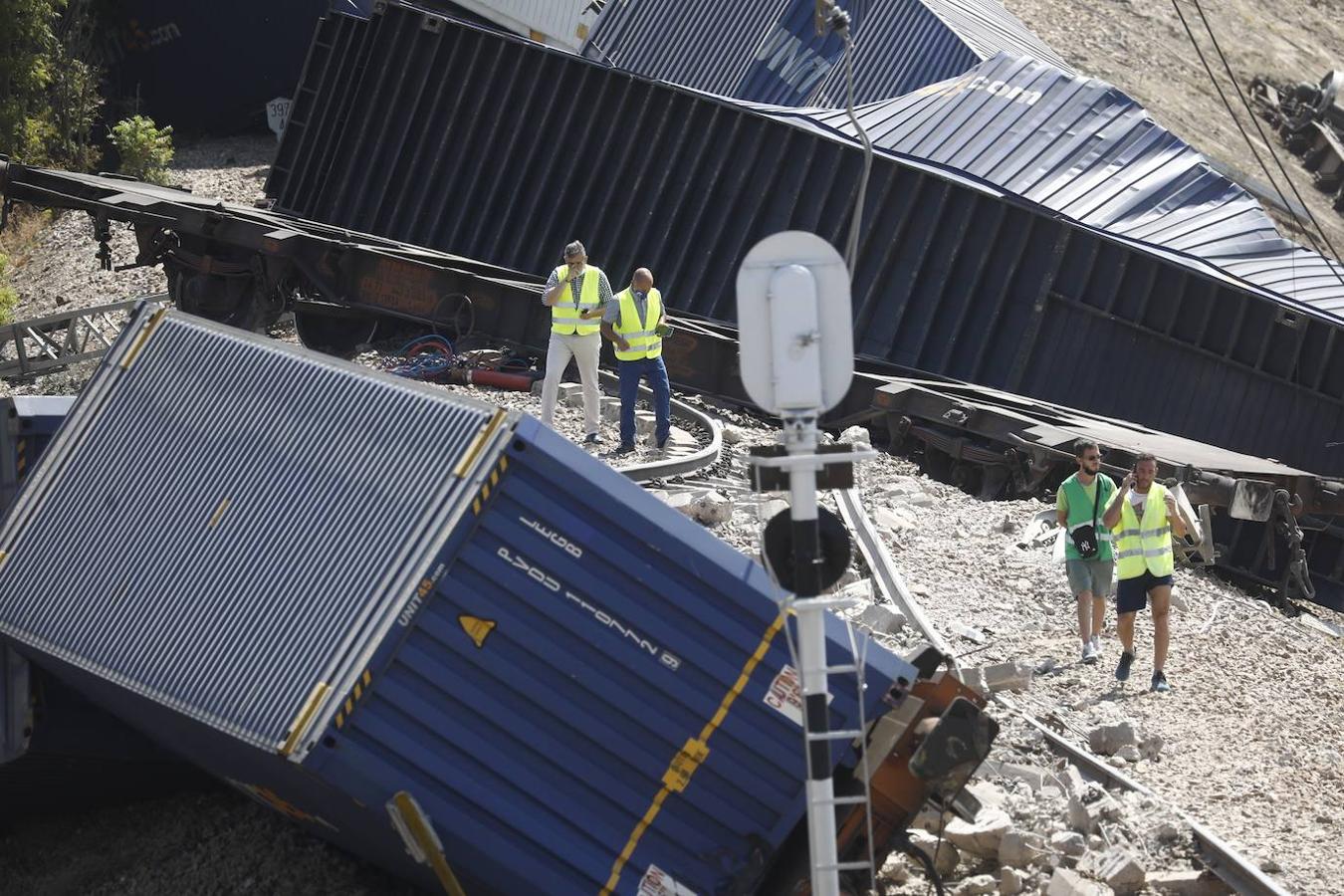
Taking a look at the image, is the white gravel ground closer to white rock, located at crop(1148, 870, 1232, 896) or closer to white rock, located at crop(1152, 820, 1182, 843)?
white rock, located at crop(1152, 820, 1182, 843)

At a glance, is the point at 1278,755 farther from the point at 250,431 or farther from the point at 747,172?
the point at 747,172

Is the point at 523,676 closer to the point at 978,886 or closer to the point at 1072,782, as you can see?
the point at 978,886

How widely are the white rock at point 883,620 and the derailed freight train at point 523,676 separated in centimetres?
281

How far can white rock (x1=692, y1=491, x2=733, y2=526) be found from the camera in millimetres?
10422

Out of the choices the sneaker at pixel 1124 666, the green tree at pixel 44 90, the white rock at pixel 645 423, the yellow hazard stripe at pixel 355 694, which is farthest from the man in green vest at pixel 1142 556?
the green tree at pixel 44 90

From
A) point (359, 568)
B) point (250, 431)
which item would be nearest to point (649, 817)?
point (359, 568)

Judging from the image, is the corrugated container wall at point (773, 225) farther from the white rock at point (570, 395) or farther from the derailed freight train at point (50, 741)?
the derailed freight train at point (50, 741)

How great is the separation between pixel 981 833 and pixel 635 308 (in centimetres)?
605

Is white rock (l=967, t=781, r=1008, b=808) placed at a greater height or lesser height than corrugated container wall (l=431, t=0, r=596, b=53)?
lesser

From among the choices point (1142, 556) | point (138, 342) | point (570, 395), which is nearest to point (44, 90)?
point (570, 395)

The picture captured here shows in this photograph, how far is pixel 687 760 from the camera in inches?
232

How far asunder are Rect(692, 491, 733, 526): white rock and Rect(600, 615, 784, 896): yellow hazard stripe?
452 cm

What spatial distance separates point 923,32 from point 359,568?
1881cm

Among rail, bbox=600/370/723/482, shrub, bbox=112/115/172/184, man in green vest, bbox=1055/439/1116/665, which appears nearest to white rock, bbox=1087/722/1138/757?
man in green vest, bbox=1055/439/1116/665
